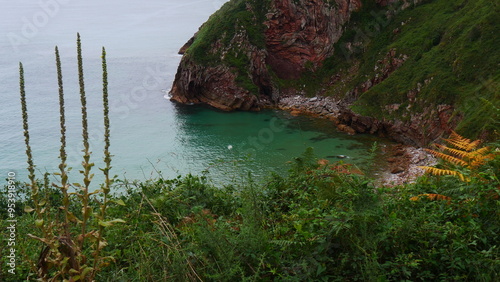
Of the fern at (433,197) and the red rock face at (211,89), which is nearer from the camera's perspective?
the fern at (433,197)

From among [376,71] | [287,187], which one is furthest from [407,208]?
[376,71]

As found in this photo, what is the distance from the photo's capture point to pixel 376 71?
153 ft

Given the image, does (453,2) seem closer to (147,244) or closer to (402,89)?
(402,89)

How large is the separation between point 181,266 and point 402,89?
3805 centimetres

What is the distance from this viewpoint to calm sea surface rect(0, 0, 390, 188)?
3412 centimetres

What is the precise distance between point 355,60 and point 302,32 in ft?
24.1

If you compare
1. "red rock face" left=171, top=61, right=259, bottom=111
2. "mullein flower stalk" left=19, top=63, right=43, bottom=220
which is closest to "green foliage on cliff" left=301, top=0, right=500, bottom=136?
"red rock face" left=171, top=61, right=259, bottom=111

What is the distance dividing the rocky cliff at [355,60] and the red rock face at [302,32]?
4.7 inches

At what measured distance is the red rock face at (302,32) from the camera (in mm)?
54000

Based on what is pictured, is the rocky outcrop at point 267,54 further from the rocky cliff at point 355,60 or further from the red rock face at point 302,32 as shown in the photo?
the rocky cliff at point 355,60

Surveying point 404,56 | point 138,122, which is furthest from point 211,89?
point 404,56

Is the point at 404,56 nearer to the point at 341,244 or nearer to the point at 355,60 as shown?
the point at 355,60

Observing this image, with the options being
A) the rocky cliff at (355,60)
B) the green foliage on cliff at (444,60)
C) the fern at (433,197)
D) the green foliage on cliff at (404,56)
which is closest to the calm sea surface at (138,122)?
the rocky cliff at (355,60)

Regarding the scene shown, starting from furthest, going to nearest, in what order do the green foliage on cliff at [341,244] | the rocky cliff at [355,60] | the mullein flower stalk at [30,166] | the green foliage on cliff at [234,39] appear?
the green foliage on cliff at [234,39], the rocky cliff at [355,60], the green foliage on cliff at [341,244], the mullein flower stalk at [30,166]
